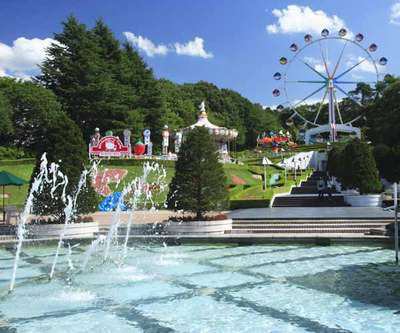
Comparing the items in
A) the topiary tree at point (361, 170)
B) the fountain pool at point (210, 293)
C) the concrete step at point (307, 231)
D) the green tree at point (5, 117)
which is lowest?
the fountain pool at point (210, 293)

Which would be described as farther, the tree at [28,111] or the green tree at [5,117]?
the tree at [28,111]

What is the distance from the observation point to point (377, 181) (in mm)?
26266

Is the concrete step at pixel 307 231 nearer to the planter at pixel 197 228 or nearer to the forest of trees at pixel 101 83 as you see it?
the planter at pixel 197 228

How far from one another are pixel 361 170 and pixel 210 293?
61.3ft

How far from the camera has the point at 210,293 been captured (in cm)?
927

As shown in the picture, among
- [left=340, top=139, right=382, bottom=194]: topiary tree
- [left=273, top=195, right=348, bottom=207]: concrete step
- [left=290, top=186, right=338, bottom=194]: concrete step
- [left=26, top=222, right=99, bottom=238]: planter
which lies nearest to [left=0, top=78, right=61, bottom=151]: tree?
[left=290, top=186, right=338, bottom=194]: concrete step

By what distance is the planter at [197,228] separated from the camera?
16.8 metres

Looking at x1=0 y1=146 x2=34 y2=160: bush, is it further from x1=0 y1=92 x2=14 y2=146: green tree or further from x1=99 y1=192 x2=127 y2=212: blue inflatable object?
x1=99 y1=192 x2=127 y2=212: blue inflatable object

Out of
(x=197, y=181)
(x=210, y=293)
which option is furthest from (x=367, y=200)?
(x=210, y=293)

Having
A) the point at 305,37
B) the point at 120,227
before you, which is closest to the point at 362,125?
the point at 305,37

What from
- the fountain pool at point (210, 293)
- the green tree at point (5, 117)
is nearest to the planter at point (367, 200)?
the fountain pool at point (210, 293)

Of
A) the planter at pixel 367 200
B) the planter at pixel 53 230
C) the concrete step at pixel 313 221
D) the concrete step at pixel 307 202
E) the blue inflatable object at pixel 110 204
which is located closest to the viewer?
the planter at pixel 53 230

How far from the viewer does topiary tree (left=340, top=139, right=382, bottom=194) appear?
85.6 ft

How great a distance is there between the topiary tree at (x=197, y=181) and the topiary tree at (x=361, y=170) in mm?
11097
